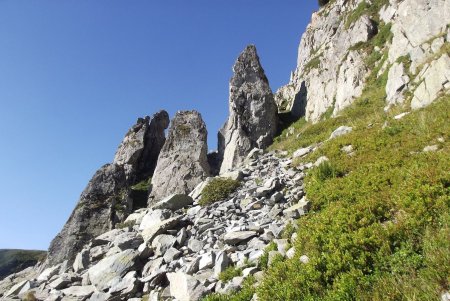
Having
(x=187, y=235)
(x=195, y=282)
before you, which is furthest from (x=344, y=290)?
(x=187, y=235)

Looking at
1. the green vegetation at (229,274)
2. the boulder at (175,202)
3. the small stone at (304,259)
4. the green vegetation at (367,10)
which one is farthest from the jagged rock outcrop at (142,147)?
the small stone at (304,259)

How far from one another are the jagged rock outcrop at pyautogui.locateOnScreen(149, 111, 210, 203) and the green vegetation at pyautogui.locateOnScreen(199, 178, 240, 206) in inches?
604

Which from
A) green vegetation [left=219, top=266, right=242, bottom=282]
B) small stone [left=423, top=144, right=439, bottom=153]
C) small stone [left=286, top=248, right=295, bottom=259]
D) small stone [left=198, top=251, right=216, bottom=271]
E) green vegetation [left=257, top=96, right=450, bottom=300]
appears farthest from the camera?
small stone [left=423, top=144, right=439, bottom=153]

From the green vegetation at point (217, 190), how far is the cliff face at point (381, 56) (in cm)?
1150

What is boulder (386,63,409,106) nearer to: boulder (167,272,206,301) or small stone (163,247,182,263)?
small stone (163,247,182,263)

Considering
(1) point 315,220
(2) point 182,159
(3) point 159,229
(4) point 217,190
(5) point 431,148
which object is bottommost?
(1) point 315,220

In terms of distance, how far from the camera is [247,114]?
41.2 meters

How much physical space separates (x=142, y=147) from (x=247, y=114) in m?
14.3

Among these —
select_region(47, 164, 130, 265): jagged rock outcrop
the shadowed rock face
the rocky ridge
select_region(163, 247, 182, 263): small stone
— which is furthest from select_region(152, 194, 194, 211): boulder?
select_region(47, 164, 130, 265): jagged rock outcrop

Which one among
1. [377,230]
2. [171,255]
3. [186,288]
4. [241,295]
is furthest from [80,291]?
[377,230]

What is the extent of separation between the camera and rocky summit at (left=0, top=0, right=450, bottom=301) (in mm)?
7469

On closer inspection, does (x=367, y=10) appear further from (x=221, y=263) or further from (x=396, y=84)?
(x=221, y=263)

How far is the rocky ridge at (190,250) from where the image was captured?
10203mm

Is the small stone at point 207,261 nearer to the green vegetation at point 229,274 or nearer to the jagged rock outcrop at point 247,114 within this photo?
the green vegetation at point 229,274
